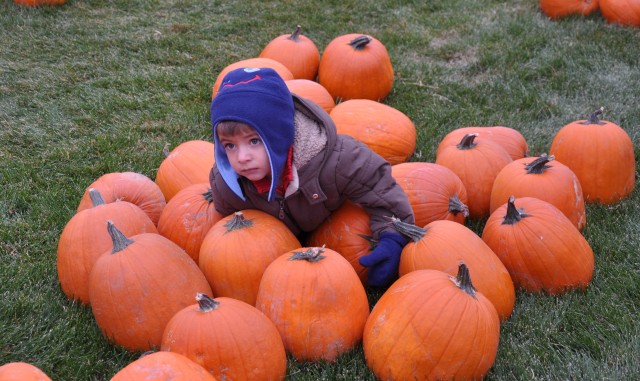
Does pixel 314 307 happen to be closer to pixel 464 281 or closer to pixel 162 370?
pixel 464 281

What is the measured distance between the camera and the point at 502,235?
3381 mm

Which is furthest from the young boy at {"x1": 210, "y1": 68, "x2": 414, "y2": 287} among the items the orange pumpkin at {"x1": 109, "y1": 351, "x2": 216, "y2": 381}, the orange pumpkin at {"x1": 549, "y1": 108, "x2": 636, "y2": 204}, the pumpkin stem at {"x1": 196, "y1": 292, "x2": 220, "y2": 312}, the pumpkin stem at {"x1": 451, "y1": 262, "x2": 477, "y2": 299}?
the orange pumpkin at {"x1": 549, "y1": 108, "x2": 636, "y2": 204}

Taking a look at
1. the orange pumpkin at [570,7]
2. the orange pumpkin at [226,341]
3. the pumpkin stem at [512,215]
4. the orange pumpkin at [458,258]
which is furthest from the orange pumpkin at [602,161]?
the orange pumpkin at [570,7]

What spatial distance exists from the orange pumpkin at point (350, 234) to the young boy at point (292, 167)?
0.05m

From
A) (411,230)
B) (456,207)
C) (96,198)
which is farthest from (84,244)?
(456,207)

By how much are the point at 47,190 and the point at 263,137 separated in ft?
6.97

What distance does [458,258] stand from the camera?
3.11m

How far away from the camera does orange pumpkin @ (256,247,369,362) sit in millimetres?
2869

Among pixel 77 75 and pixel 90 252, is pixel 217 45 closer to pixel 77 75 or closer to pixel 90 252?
pixel 77 75

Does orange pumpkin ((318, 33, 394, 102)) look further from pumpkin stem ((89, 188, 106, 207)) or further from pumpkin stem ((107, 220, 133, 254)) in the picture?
pumpkin stem ((107, 220, 133, 254))

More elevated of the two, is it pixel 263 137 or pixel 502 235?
pixel 263 137

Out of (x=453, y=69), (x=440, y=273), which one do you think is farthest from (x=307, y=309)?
(x=453, y=69)

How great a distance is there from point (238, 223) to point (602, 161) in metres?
2.32

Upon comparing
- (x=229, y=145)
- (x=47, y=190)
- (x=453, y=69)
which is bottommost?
(x=453, y=69)
